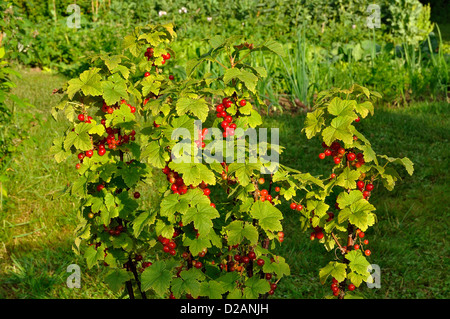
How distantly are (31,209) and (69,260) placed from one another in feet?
2.65

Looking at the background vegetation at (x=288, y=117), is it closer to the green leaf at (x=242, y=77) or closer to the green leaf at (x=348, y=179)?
the green leaf at (x=242, y=77)

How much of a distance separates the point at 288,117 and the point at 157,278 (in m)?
3.80

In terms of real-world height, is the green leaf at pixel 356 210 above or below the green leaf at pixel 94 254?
above

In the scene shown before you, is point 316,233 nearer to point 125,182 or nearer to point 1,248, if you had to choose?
point 125,182

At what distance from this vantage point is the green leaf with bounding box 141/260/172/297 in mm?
2105

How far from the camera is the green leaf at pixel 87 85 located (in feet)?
7.40

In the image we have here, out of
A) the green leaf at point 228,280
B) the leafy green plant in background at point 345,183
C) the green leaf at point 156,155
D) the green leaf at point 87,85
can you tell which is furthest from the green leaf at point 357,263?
the green leaf at point 87,85

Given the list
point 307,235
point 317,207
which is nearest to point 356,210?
point 317,207

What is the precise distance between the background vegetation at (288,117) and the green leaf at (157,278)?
0.66 m

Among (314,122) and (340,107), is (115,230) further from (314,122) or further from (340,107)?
(340,107)

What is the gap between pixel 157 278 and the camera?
84.7 inches

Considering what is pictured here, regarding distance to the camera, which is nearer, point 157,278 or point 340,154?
point 157,278
